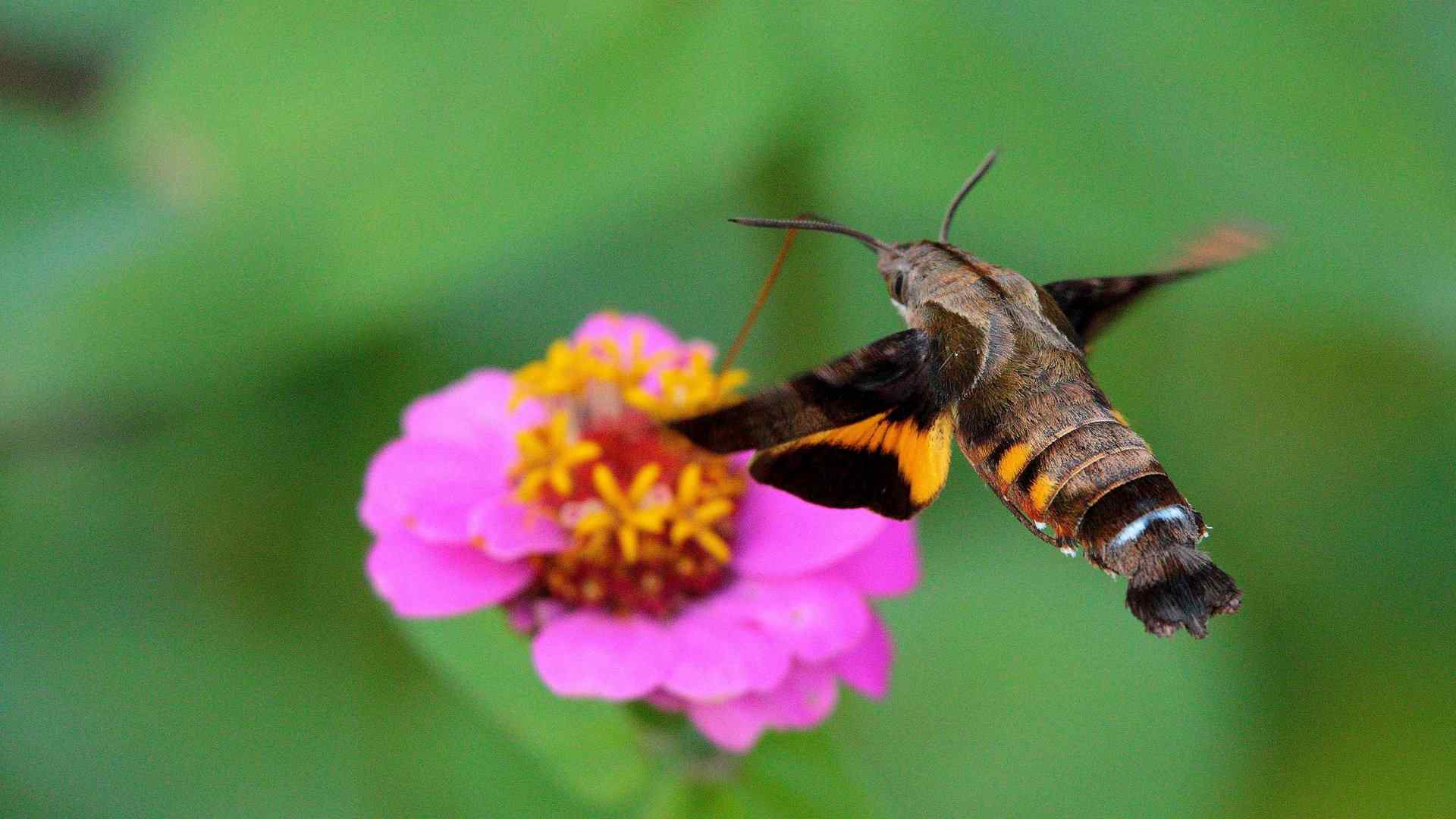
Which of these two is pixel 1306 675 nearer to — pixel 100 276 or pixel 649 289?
pixel 649 289

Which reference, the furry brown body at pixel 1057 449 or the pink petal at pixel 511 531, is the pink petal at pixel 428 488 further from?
the furry brown body at pixel 1057 449

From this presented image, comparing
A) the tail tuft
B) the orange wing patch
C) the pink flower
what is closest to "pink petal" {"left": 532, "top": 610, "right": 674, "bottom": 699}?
the pink flower

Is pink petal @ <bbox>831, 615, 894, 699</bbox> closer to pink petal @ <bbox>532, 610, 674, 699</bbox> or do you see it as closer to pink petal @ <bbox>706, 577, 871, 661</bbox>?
pink petal @ <bbox>706, 577, 871, 661</bbox>

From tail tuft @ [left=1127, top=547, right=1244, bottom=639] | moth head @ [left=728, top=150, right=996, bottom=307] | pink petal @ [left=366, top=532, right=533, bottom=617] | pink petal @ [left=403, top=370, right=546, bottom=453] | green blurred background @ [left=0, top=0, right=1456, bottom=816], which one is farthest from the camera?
green blurred background @ [left=0, top=0, right=1456, bottom=816]

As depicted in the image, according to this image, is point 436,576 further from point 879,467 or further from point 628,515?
point 879,467

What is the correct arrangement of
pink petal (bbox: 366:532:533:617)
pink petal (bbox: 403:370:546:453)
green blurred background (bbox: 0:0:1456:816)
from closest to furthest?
pink petal (bbox: 366:532:533:617), pink petal (bbox: 403:370:546:453), green blurred background (bbox: 0:0:1456:816)

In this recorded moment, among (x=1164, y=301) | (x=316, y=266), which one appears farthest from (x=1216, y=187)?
(x=316, y=266)

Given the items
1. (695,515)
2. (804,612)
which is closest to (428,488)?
(695,515)
